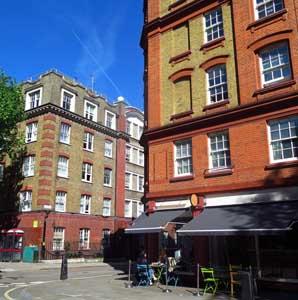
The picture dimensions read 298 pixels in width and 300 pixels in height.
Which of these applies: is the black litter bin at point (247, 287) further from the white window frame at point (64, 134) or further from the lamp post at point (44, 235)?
the white window frame at point (64, 134)

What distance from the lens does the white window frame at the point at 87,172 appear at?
39.6 m

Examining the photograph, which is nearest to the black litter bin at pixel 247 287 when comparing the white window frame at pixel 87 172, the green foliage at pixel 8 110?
the green foliage at pixel 8 110

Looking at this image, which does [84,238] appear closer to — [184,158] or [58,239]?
[58,239]

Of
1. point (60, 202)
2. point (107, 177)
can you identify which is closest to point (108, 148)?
point (107, 177)

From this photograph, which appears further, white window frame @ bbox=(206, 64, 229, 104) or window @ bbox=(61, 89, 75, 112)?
window @ bbox=(61, 89, 75, 112)

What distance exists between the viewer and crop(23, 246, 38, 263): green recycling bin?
108 feet

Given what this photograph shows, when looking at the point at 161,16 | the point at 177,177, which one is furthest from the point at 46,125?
the point at 177,177

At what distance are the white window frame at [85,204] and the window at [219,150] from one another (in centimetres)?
2295

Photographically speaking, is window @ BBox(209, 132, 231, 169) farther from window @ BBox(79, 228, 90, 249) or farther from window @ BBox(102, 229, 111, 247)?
window @ BBox(102, 229, 111, 247)

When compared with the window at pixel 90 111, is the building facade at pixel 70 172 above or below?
below

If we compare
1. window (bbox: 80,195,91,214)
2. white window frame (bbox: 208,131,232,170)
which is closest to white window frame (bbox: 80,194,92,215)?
window (bbox: 80,195,91,214)

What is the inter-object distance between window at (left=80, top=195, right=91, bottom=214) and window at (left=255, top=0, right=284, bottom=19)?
25984mm

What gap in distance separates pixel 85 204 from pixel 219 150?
77.5 feet

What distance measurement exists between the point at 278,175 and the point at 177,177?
514 centimetres
